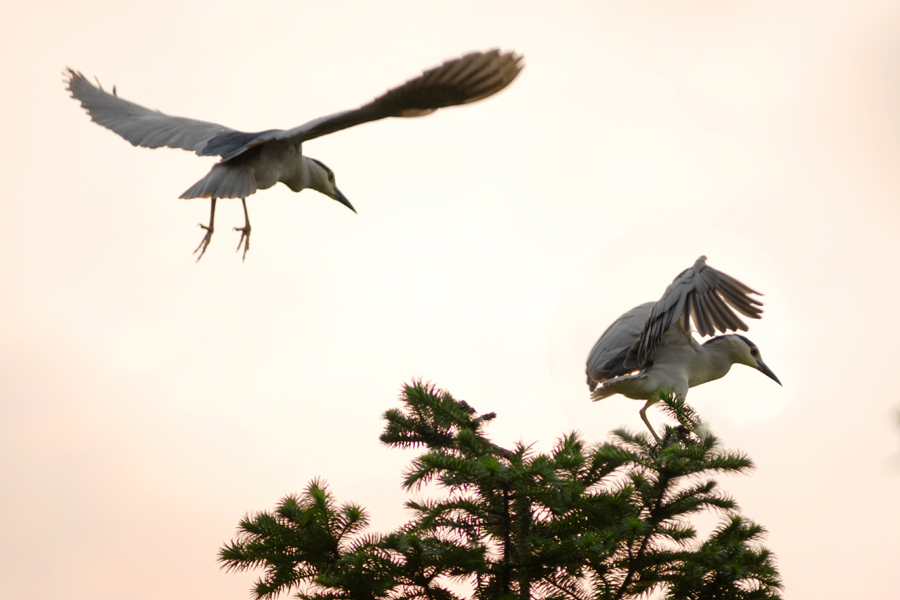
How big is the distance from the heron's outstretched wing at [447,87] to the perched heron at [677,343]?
161 cm

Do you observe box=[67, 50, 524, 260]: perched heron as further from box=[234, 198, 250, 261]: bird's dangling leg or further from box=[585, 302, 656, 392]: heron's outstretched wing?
box=[585, 302, 656, 392]: heron's outstretched wing

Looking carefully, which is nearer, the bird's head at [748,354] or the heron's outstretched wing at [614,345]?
the bird's head at [748,354]

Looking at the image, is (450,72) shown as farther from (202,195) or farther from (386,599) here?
(386,599)

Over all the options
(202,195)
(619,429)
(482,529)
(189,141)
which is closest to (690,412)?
(619,429)

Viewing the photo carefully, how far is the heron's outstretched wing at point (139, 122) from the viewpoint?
16.5 feet

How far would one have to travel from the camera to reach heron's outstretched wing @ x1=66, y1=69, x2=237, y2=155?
5023mm

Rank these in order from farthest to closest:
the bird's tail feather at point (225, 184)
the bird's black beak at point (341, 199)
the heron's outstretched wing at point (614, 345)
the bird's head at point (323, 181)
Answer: the bird's black beak at point (341, 199)
the bird's head at point (323, 181)
the heron's outstretched wing at point (614, 345)
the bird's tail feather at point (225, 184)

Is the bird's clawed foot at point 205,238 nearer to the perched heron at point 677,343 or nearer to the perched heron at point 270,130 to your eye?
the perched heron at point 270,130

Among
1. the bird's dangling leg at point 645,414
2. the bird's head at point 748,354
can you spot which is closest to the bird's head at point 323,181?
the bird's dangling leg at point 645,414

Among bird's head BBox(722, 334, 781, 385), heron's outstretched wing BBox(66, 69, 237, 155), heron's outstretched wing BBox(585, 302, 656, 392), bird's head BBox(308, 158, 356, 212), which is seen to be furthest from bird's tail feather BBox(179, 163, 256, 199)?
bird's head BBox(722, 334, 781, 385)

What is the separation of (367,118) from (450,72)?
0.51m

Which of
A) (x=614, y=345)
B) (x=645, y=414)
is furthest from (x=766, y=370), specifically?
(x=614, y=345)

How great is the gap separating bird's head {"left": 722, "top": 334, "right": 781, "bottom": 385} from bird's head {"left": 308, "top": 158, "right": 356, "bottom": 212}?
2715 mm

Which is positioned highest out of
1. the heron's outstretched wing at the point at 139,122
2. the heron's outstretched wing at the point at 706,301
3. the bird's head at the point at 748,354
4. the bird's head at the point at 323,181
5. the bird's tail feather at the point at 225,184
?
the heron's outstretched wing at the point at 139,122
